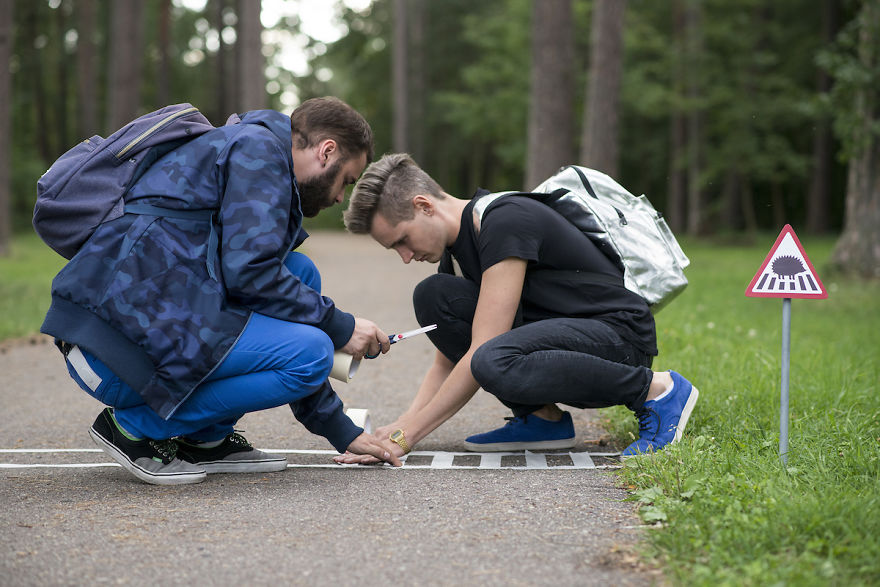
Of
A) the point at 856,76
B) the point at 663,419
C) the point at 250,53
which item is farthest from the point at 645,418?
the point at 250,53

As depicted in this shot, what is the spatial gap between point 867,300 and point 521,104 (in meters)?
19.2

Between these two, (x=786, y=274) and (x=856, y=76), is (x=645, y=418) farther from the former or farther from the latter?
(x=856, y=76)

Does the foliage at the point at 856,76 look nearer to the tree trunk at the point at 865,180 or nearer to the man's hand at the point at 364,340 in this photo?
the tree trunk at the point at 865,180

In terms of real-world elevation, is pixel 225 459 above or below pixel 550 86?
below

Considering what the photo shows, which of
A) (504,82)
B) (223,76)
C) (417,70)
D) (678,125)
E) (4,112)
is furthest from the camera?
(417,70)

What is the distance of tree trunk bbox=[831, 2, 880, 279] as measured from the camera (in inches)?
443

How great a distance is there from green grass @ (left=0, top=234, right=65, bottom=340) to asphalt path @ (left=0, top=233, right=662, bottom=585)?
14.9 feet

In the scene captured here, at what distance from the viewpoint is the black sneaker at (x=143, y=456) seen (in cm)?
342

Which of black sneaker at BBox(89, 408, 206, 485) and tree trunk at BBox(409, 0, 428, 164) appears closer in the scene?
black sneaker at BBox(89, 408, 206, 485)

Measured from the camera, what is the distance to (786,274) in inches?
126

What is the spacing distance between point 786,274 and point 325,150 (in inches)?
70.2

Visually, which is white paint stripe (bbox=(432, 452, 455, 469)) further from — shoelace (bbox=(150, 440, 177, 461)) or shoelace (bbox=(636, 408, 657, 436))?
shoelace (bbox=(150, 440, 177, 461))

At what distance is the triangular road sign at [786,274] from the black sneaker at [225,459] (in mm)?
2035

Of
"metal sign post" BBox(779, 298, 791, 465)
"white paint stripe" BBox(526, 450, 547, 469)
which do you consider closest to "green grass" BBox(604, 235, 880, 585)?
"metal sign post" BBox(779, 298, 791, 465)
